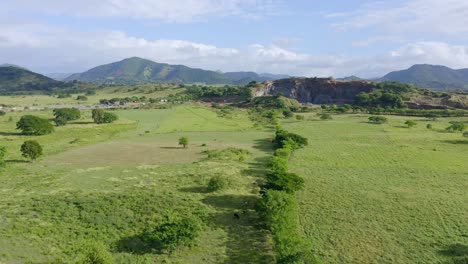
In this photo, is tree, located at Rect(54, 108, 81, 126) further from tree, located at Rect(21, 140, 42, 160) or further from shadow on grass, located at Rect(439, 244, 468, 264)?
shadow on grass, located at Rect(439, 244, 468, 264)

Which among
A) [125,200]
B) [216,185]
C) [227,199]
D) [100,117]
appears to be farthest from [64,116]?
[227,199]

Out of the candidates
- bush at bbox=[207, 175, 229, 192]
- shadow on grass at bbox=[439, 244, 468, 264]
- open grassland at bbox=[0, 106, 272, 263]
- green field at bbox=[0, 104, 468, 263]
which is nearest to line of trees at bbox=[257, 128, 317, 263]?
green field at bbox=[0, 104, 468, 263]

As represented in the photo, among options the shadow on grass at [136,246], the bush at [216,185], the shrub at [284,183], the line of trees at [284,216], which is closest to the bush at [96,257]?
the shadow on grass at [136,246]

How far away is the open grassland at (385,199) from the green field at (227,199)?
0.14 metres

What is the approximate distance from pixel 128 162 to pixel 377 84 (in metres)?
162

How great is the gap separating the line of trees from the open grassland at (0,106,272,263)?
1.71 meters

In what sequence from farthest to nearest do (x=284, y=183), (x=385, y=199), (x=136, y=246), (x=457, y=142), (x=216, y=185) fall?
(x=457, y=142) → (x=216, y=185) → (x=385, y=199) → (x=284, y=183) → (x=136, y=246)

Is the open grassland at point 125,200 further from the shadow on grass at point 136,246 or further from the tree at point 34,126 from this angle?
the tree at point 34,126

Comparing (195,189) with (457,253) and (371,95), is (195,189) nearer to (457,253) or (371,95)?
(457,253)

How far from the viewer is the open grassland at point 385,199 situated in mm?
29422

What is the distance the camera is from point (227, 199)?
131ft

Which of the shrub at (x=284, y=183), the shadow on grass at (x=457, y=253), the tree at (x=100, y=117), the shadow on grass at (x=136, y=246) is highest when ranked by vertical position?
the tree at (x=100, y=117)

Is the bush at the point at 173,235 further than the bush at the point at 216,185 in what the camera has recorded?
No

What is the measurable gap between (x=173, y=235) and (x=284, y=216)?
10.9 meters
